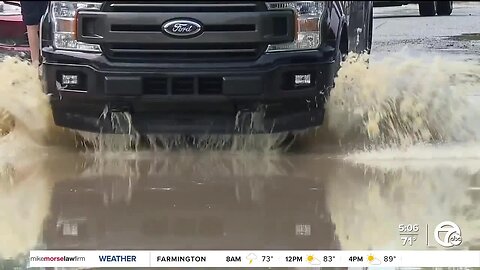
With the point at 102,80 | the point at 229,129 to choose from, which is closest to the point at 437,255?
the point at 229,129

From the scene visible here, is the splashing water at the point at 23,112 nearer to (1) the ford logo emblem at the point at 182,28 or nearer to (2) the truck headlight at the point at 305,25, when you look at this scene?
(1) the ford logo emblem at the point at 182,28

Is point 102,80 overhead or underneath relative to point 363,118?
overhead

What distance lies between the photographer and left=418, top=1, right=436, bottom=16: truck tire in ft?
10.5

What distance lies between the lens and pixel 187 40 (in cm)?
312

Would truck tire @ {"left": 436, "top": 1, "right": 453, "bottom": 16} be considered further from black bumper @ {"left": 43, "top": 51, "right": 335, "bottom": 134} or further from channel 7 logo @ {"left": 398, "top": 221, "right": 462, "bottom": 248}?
channel 7 logo @ {"left": 398, "top": 221, "right": 462, "bottom": 248}

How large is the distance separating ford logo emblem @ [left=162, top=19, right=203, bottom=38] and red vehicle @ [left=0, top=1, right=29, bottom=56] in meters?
0.57

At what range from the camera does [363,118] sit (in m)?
3.29

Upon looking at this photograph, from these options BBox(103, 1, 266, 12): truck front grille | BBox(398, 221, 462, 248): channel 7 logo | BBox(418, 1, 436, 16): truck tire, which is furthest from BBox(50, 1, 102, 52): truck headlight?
BBox(398, 221, 462, 248): channel 7 logo

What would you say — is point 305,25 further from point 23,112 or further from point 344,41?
point 23,112

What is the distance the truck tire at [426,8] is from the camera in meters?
3.20

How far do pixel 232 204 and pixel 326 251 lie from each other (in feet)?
1.37

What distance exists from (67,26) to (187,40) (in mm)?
482

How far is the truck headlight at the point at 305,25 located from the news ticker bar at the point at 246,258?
0.81m

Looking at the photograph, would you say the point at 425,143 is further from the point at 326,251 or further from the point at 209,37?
the point at 209,37
